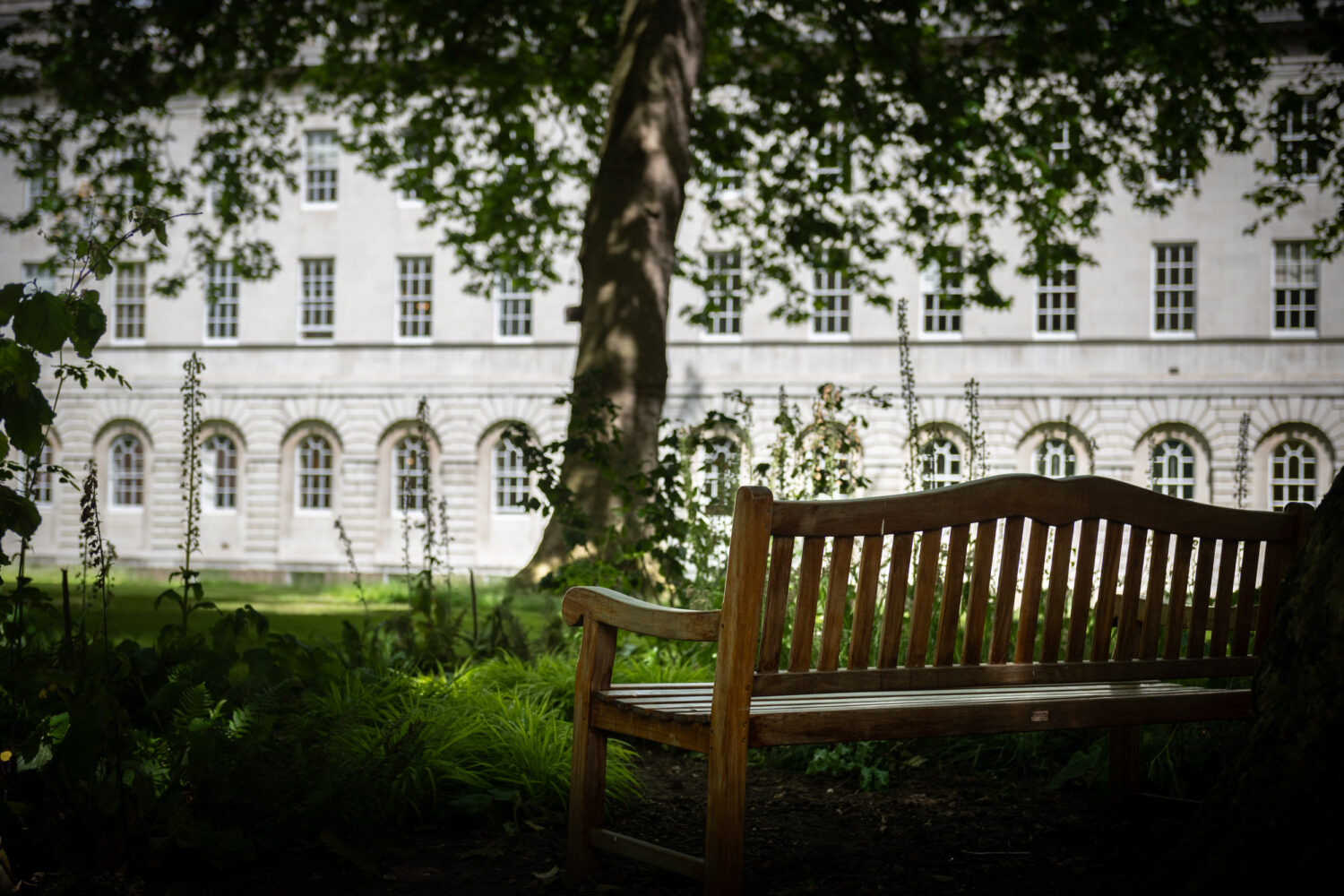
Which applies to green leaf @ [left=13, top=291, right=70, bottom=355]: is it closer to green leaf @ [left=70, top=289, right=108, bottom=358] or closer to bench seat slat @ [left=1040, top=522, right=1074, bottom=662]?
green leaf @ [left=70, top=289, right=108, bottom=358]

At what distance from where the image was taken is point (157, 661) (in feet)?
11.8

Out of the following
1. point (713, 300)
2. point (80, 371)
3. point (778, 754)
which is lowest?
point (778, 754)

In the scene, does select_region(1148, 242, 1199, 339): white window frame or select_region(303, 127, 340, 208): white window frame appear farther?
select_region(303, 127, 340, 208): white window frame

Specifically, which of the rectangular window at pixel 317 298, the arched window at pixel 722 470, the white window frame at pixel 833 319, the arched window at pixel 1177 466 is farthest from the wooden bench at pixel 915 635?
the rectangular window at pixel 317 298

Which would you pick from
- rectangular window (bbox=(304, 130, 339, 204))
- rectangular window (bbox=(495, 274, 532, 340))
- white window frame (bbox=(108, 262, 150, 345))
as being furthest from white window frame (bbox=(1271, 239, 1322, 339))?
white window frame (bbox=(108, 262, 150, 345))

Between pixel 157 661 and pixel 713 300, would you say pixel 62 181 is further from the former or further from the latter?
pixel 157 661

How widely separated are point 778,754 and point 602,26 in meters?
11.0

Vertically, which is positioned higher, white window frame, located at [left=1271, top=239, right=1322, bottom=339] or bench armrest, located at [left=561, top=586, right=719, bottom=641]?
white window frame, located at [left=1271, top=239, right=1322, bottom=339]

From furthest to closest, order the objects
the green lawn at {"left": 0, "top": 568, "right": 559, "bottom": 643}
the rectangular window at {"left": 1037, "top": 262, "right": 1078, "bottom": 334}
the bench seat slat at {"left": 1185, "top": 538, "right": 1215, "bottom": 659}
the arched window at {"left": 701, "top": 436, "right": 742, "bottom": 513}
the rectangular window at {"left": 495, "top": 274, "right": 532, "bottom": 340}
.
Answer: the rectangular window at {"left": 495, "top": 274, "right": 532, "bottom": 340}
the rectangular window at {"left": 1037, "top": 262, "right": 1078, "bottom": 334}
the green lawn at {"left": 0, "top": 568, "right": 559, "bottom": 643}
the arched window at {"left": 701, "top": 436, "right": 742, "bottom": 513}
the bench seat slat at {"left": 1185, "top": 538, "right": 1215, "bottom": 659}

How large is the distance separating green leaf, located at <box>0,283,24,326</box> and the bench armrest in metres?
1.49

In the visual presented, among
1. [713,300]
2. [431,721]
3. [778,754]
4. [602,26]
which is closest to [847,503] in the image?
[431,721]

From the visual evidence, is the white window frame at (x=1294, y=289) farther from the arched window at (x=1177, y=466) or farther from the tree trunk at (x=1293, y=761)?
the tree trunk at (x=1293, y=761)

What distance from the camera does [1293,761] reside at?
1822 millimetres

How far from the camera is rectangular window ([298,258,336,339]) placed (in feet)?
93.9
